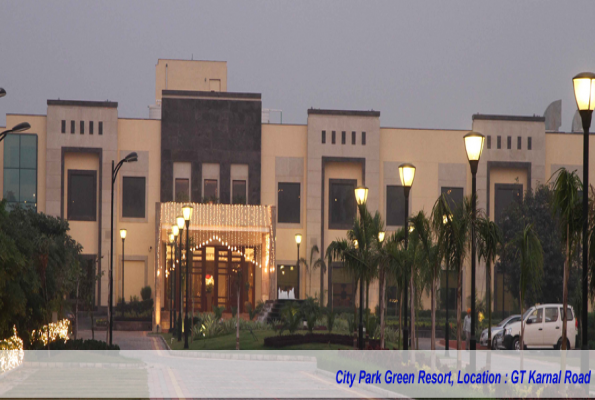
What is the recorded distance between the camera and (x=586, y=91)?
42.7 feet

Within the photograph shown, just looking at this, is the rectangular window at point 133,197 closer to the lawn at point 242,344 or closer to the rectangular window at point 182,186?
the rectangular window at point 182,186

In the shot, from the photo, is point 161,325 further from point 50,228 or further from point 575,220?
point 575,220

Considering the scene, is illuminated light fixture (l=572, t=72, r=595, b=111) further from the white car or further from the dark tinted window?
the dark tinted window

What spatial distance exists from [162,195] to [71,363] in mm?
29606

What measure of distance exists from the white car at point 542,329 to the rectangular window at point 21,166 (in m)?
31.6

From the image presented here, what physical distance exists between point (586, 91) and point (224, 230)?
34.4 m

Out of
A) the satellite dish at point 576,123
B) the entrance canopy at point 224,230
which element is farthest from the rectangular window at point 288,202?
the satellite dish at point 576,123

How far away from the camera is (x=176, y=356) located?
2894cm

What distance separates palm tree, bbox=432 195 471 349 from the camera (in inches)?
680

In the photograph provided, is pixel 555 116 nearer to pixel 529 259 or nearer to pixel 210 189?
pixel 210 189

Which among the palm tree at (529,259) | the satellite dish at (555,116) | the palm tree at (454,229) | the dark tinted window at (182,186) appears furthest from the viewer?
the satellite dish at (555,116)

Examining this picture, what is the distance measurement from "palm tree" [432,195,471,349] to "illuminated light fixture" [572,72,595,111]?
15.2 ft

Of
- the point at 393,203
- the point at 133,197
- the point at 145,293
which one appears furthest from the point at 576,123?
the point at 145,293

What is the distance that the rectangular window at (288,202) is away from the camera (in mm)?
52625
